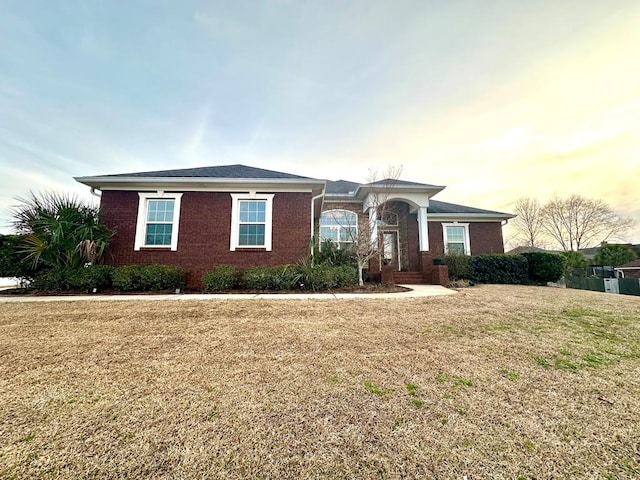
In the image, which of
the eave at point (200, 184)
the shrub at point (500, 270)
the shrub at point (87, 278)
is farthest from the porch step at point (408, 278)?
the shrub at point (87, 278)

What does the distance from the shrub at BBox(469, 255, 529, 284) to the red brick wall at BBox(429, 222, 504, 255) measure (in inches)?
122

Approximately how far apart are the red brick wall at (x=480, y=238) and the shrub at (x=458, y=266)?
2435 millimetres

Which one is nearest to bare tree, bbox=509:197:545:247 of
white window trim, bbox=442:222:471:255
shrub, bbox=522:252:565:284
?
white window trim, bbox=442:222:471:255

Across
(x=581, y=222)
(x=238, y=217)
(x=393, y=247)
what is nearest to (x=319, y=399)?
(x=238, y=217)

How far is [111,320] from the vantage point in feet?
14.9

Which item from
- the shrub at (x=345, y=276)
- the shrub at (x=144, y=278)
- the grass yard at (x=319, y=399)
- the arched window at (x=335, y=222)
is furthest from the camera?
the arched window at (x=335, y=222)

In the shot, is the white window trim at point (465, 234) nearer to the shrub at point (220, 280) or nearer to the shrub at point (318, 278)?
the shrub at point (318, 278)

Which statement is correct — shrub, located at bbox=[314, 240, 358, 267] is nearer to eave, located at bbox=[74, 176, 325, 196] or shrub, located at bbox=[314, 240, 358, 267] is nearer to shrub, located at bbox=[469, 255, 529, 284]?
eave, located at bbox=[74, 176, 325, 196]

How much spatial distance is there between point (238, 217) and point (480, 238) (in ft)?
43.0

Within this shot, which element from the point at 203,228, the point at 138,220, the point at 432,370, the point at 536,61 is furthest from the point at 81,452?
the point at 536,61

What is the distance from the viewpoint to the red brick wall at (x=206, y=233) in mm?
9328

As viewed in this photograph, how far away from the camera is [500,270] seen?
36.2ft

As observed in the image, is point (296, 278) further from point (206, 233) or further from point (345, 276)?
point (206, 233)

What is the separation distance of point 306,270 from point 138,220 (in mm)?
6624
